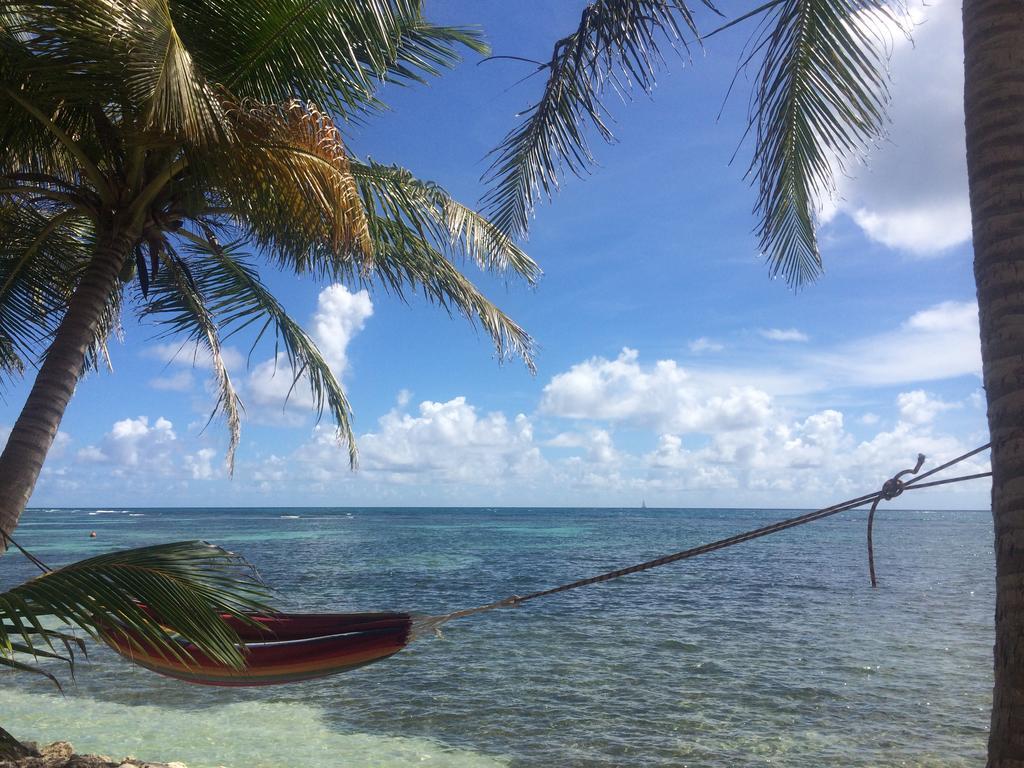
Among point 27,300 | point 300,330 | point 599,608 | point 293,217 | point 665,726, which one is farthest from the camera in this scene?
point 599,608

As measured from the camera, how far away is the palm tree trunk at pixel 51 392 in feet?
9.98

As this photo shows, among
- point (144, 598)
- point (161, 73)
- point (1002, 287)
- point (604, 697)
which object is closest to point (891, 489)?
point (1002, 287)

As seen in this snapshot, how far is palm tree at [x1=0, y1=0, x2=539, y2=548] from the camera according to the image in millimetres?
2890

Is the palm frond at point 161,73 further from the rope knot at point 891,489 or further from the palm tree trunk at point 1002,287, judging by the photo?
the rope knot at point 891,489

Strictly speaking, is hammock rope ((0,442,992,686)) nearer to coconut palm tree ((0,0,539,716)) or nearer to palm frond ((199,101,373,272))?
coconut palm tree ((0,0,539,716))

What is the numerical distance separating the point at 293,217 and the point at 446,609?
32.4ft

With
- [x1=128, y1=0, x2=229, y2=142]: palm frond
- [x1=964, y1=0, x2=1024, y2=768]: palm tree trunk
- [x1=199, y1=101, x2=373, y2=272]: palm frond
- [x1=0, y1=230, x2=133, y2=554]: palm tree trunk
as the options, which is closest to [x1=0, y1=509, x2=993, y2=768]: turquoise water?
[x1=0, y1=230, x2=133, y2=554]: palm tree trunk

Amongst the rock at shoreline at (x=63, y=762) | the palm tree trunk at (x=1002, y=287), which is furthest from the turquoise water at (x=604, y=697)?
the palm tree trunk at (x=1002, y=287)

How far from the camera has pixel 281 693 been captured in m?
6.52

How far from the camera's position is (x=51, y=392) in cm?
320

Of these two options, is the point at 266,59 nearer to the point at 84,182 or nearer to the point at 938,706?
the point at 84,182

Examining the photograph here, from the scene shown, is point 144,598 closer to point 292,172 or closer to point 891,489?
point 292,172

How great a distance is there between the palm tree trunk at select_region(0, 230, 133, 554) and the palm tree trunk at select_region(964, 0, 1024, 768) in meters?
3.34

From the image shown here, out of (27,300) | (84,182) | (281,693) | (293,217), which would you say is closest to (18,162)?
(84,182)
